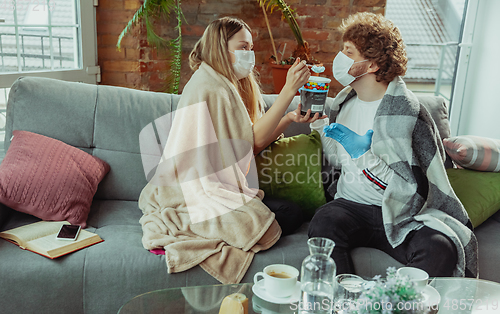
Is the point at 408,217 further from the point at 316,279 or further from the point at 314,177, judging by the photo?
the point at 316,279

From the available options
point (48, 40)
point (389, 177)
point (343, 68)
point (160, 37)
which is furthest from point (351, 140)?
point (48, 40)

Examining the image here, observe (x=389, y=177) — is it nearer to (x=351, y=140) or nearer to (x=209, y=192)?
(x=351, y=140)

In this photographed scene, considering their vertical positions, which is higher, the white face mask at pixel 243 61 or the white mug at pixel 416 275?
the white face mask at pixel 243 61

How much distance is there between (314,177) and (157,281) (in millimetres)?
798

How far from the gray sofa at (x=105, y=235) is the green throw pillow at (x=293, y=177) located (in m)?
0.17

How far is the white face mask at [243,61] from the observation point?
5.76 feet

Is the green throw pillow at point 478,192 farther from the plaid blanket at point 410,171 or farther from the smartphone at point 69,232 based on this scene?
the smartphone at point 69,232

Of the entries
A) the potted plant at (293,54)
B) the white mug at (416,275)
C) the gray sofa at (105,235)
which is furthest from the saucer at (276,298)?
the potted plant at (293,54)

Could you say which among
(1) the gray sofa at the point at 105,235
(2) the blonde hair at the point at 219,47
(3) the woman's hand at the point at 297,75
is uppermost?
(2) the blonde hair at the point at 219,47

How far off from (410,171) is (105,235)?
1.14 metres

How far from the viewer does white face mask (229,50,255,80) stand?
5.76 ft

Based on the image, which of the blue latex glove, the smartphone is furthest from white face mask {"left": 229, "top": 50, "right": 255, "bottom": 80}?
the smartphone

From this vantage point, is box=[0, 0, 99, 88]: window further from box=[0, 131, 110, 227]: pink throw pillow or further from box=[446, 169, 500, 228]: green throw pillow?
box=[446, 169, 500, 228]: green throw pillow

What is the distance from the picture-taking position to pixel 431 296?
112 cm
